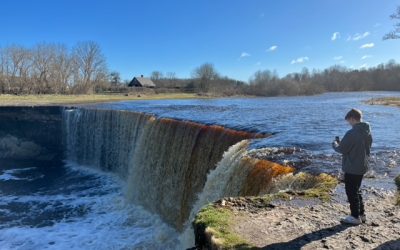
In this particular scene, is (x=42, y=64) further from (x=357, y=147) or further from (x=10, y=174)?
(x=357, y=147)

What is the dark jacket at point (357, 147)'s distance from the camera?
537cm

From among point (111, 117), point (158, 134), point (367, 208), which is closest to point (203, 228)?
point (367, 208)

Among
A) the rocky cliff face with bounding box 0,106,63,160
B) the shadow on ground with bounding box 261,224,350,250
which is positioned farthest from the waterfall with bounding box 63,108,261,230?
the rocky cliff face with bounding box 0,106,63,160

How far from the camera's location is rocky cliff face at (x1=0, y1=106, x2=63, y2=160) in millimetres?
28484

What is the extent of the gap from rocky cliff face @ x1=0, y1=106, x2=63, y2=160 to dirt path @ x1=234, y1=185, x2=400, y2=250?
2459cm

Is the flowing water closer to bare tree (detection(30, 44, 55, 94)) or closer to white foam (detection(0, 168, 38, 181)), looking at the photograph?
white foam (detection(0, 168, 38, 181))

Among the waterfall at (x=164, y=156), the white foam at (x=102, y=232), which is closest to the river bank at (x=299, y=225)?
the waterfall at (x=164, y=156)

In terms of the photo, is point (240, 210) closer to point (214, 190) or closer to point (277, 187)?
point (277, 187)

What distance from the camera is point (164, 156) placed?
15953 millimetres

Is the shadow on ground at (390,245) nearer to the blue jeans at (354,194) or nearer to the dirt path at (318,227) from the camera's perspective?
the dirt path at (318,227)

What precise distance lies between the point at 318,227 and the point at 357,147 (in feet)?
3.80

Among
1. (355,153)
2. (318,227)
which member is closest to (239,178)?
(318,227)

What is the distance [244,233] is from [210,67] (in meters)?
80.6

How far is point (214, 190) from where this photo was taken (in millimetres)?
10320
